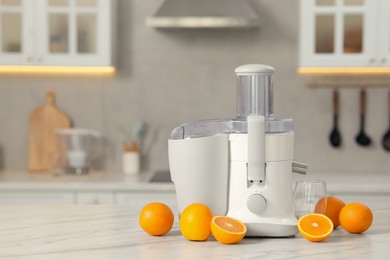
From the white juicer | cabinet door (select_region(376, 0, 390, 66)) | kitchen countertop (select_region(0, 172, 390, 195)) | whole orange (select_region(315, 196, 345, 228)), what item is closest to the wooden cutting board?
kitchen countertop (select_region(0, 172, 390, 195))

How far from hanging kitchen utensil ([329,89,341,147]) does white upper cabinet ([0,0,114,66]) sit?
1.37 metres

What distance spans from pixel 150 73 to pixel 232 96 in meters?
0.52

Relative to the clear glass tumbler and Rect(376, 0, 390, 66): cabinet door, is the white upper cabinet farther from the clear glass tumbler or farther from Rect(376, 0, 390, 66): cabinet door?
the clear glass tumbler

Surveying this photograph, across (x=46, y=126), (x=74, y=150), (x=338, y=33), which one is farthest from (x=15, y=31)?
Result: (x=338, y=33)

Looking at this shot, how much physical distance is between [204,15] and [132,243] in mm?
2428

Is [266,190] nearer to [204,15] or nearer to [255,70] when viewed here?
[255,70]

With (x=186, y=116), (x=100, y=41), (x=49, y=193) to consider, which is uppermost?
(x=100, y=41)

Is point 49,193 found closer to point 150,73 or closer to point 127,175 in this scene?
point 127,175

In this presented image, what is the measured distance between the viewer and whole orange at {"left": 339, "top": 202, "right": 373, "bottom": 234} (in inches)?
80.0

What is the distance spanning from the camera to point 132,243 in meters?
1.92

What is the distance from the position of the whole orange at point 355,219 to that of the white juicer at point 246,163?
0.50ft

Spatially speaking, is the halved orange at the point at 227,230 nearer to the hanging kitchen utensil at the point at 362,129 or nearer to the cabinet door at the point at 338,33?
the cabinet door at the point at 338,33

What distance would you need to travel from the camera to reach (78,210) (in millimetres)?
2453

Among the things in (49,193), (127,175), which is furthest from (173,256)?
(127,175)
